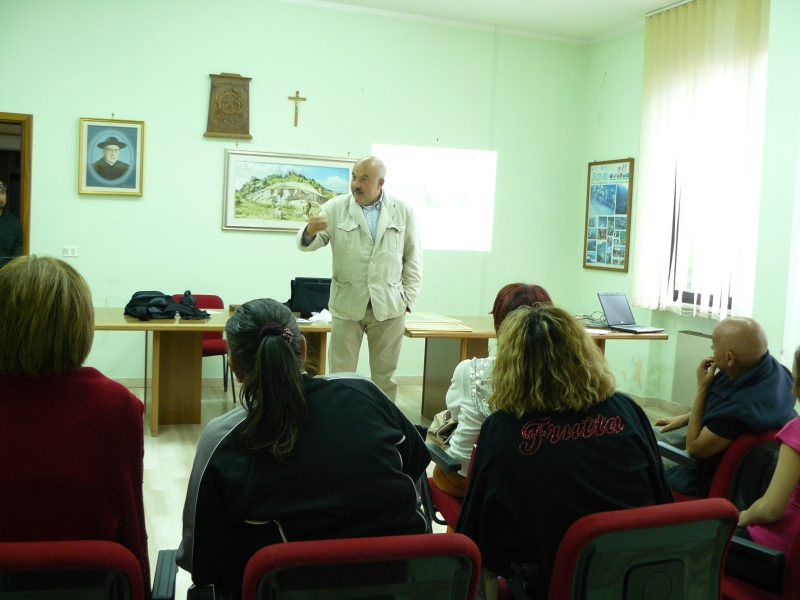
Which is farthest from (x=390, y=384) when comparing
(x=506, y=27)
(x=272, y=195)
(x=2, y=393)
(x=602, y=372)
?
(x=506, y=27)

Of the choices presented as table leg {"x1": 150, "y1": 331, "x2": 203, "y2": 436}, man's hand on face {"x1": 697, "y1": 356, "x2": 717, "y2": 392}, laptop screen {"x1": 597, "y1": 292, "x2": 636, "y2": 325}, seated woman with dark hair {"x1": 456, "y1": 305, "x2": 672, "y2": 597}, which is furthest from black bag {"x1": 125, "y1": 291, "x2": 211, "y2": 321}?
seated woman with dark hair {"x1": 456, "y1": 305, "x2": 672, "y2": 597}

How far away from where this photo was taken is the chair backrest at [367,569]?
1.18m

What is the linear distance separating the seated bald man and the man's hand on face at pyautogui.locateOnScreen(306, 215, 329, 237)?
2.20m

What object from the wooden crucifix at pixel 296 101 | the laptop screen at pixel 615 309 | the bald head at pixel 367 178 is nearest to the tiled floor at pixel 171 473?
the laptop screen at pixel 615 309

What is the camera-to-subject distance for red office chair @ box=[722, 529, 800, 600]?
5.32 feet

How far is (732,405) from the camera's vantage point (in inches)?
88.9

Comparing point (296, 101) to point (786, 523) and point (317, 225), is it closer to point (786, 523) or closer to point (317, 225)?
point (317, 225)

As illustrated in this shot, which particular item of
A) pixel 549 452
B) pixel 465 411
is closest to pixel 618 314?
pixel 465 411

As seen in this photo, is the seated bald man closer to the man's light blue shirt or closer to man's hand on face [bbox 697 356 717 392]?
man's hand on face [bbox 697 356 717 392]

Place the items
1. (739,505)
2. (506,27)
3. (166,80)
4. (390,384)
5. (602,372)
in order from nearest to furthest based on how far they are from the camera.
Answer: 1. (602,372)
2. (739,505)
3. (390,384)
4. (166,80)
5. (506,27)

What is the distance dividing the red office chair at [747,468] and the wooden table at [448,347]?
7.99 feet

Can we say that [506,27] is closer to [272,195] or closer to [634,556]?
[272,195]

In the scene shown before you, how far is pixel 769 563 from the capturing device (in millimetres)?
1680

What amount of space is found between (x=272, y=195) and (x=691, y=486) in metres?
4.28
